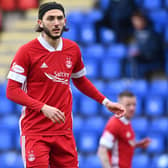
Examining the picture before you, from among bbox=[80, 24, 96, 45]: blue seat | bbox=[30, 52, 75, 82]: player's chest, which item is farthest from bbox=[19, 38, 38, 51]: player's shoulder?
bbox=[80, 24, 96, 45]: blue seat

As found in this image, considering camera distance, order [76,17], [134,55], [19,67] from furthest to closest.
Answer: [76,17] < [134,55] < [19,67]

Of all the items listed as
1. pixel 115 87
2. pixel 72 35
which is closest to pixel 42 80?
pixel 115 87

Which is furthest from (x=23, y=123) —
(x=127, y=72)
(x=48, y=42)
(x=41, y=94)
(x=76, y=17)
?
(x=76, y=17)

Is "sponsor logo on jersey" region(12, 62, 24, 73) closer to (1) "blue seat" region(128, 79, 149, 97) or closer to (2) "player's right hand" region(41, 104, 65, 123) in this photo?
(2) "player's right hand" region(41, 104, 65, 123)

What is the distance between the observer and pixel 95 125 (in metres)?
10.5

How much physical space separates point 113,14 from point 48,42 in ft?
20.6

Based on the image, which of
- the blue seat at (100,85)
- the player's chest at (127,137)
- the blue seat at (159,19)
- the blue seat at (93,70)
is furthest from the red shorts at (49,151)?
the blue seat at (159,19)

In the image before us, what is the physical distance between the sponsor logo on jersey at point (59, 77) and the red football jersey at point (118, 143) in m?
1.37

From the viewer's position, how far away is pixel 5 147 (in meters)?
11.1

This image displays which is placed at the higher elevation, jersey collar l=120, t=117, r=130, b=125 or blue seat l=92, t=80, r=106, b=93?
blue seat l=92, t=80, r=106, b=93

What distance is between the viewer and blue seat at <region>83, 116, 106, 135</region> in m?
10.5

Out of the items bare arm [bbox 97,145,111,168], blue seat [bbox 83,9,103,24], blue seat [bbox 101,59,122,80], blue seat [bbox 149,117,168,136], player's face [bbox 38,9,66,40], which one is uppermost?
blue seat [bbox 83,9,103,24]

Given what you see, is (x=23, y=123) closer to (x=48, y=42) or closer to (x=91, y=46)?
(x=48, y=42)

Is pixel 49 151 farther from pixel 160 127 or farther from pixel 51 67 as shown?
pixel 160 127
